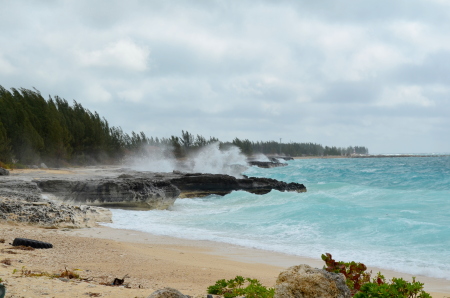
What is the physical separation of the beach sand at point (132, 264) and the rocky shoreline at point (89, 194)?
769mm

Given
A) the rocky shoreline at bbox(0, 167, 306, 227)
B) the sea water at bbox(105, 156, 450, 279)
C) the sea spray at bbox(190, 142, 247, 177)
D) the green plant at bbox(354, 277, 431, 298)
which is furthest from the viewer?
the sea spray at bbox(190, 142, 247, 177)

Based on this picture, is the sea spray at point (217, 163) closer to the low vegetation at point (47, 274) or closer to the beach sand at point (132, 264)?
the beach sand at point (132, 264)

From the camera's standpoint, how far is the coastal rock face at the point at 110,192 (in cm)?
1561

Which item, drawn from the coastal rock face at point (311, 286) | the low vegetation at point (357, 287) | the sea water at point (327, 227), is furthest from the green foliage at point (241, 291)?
the sea water at point (327, 227)

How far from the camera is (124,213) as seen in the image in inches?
607

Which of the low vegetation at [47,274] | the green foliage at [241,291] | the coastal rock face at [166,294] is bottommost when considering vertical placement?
the low vegetation at [47,274]

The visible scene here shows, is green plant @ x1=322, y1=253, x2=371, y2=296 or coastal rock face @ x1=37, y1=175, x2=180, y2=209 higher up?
green plant @ x1=322, y1=253, x2=371, y2=296

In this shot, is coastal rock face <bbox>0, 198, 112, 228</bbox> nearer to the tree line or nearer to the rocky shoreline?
the rocky shoreline

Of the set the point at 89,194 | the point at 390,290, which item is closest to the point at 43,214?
the point at 89,194

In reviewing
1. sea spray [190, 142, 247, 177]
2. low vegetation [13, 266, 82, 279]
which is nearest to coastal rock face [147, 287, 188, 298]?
low vegetation [13, 266, 82, 279]

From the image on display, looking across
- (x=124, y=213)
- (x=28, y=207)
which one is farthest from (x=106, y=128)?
(x=28, y=207)

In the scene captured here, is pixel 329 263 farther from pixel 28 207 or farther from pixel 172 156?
pixel 172 156

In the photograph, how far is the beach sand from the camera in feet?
16.9

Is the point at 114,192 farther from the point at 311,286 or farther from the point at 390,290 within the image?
the point at 390,290
